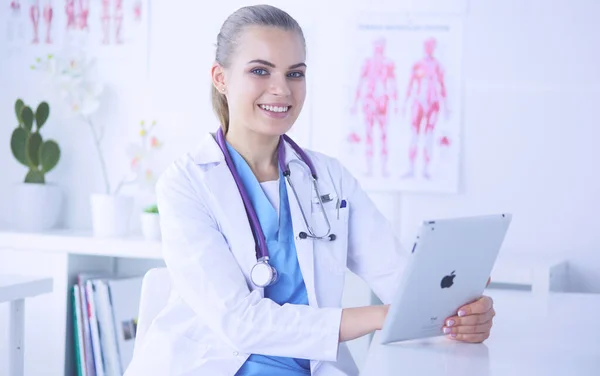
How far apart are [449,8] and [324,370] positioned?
1.52m

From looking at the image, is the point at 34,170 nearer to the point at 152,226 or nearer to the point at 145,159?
the point at 145,159

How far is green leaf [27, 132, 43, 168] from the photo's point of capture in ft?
9.84

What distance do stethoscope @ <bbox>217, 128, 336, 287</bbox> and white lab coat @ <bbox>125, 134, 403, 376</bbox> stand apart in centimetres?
1

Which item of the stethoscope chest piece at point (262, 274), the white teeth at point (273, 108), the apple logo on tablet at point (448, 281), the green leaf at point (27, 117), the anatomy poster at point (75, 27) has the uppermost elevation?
the anatomy poster at point (75, 27)

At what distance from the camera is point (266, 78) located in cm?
177

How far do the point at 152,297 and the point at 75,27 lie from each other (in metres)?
1.68

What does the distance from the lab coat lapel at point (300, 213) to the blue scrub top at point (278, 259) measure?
2 cm

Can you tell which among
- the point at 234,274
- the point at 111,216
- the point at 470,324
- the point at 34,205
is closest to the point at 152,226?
the point at 111,216

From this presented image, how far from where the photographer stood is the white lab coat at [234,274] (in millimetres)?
1570

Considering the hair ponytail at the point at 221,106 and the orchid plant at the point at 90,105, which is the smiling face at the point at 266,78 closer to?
the hair ponytail at the point at 221,106

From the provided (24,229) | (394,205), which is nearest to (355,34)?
(394,205)

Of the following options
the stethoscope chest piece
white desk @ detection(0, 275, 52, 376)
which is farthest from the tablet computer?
white desk @ detection(0, 275, 52, 376)

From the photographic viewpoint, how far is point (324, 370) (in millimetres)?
1684

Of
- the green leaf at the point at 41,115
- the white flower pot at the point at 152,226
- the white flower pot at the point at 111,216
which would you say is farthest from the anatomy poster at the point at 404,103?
the green leaf at the point at 41,115
